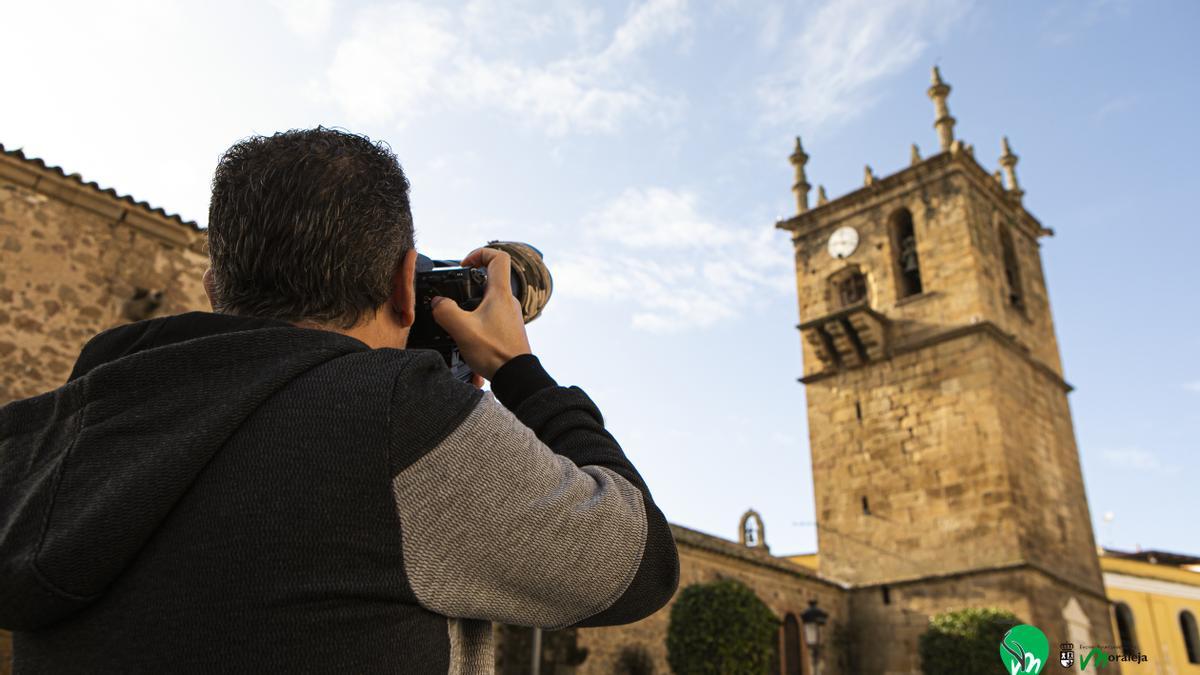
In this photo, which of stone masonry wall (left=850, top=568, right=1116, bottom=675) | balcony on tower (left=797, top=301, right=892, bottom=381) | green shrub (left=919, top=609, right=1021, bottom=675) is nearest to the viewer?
green shrub (left=919, top=609, right=1021, bottom=675)

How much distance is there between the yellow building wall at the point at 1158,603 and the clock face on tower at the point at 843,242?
14.9 meters

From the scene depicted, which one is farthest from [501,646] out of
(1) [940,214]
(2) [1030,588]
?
(1) [940,214]

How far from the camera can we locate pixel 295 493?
1037 mm

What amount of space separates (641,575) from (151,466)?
0.63 meters

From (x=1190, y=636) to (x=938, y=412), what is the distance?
16.4 meters

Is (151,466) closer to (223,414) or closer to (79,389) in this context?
(223,414)

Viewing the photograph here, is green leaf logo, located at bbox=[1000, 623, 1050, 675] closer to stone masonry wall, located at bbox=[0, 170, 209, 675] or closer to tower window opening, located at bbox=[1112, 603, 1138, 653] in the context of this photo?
stone masonry wall, located at bbox=[0, 170, 209, 675]

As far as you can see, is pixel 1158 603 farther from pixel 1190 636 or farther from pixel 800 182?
pixel 800 182

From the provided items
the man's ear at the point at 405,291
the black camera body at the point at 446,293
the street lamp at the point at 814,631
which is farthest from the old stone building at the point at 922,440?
the man's ear at the point at 405,291

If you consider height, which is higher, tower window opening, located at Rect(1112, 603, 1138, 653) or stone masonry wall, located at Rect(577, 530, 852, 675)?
tower window opening, located at Rect(1112, 603, 1138, 653)

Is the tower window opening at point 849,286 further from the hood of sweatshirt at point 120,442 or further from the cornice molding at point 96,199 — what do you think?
the hood of sweatshirt at point 120,442

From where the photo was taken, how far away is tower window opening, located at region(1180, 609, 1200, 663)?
2822 centimetres

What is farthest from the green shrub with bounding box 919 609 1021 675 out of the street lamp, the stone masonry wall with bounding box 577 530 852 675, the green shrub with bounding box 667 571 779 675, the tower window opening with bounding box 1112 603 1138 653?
the tower window opening with bounding box 1112 603 1138 653

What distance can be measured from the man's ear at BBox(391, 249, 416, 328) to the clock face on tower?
22316 millimetres
